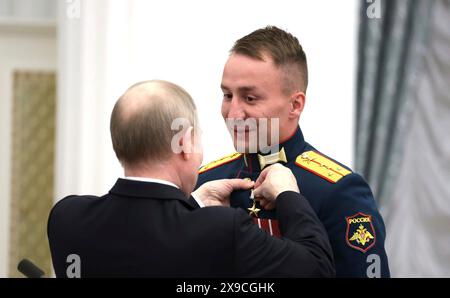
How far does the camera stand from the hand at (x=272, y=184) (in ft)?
4.59

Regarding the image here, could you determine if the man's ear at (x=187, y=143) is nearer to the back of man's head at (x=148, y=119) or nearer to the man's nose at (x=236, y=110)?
the back of man's head at (x=148, y=119)

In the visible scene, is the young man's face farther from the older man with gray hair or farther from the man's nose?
the older man with gray hair

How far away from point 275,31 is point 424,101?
2014 mm

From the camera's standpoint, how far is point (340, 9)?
121 inches

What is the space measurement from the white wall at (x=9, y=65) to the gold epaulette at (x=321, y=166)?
2.04 metres

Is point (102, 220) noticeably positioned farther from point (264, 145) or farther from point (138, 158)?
point (264, 145)

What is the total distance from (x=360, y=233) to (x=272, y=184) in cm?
22

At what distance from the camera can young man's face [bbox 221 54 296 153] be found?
148 cm

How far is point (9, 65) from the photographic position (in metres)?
3.31

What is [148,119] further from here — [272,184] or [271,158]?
[271,158]

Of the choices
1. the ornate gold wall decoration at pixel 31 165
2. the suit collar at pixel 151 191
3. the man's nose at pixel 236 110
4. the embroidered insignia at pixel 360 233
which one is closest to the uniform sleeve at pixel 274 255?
the suit collar at pixel 151 191

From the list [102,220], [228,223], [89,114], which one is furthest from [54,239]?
[89,114]

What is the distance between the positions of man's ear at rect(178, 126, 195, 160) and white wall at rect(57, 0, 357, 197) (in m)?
1.71

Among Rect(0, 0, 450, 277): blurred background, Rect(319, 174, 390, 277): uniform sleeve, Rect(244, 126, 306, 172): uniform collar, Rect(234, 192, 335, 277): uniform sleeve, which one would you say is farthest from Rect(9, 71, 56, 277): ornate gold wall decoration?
Rect(234, 192, 335, 277): uniform sleeve
